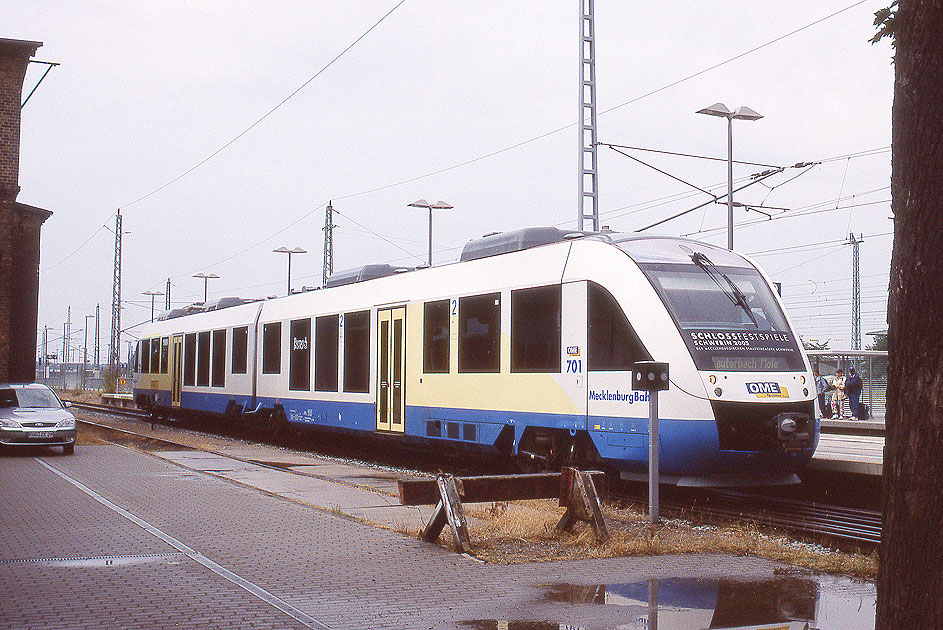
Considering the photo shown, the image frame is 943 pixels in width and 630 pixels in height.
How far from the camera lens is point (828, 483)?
15711mm

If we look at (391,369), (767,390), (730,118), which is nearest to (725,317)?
(767,390)

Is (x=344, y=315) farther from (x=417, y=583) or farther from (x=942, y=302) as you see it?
(x=942, y=302)

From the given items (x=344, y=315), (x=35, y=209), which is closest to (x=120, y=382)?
(x=35, y=209)

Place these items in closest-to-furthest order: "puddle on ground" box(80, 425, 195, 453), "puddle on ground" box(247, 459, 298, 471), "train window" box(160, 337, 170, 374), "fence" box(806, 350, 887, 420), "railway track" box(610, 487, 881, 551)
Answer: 1. "railway track" box(610, 487, 881, 551)
2. "puddle on ground" box(247, 459, 298, 471)
3. "puddle on ground" box(80, 425, 195, 453)
4. "fence" box(806, 350, 887, 420)
5. "train window" box(160, 337, 170, 374)

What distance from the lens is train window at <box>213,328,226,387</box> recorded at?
29.5 m

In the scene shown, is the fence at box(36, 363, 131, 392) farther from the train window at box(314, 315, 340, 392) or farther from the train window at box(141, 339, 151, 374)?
the train window at box(314, 315, 340, 392)

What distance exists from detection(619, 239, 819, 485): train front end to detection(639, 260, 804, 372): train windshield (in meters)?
0.01

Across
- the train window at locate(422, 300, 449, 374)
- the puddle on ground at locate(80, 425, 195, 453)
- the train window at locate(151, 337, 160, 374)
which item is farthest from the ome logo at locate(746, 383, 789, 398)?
the train window at locate(151, 337, 160, 374)

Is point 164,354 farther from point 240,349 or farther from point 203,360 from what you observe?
point 240,349

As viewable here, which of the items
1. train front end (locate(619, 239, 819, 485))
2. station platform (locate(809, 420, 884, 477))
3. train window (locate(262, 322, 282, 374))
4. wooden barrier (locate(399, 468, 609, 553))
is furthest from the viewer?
train window (locate(262, 322, 282, 374))

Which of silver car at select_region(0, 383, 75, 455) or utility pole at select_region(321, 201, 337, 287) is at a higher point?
utility pole at select_region(321, 201, 337, 287)

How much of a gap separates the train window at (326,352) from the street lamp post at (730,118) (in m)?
9.69

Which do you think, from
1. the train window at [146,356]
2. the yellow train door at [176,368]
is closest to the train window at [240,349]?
the yellow train door at [176,368]

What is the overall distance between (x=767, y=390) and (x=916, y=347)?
8.54m
